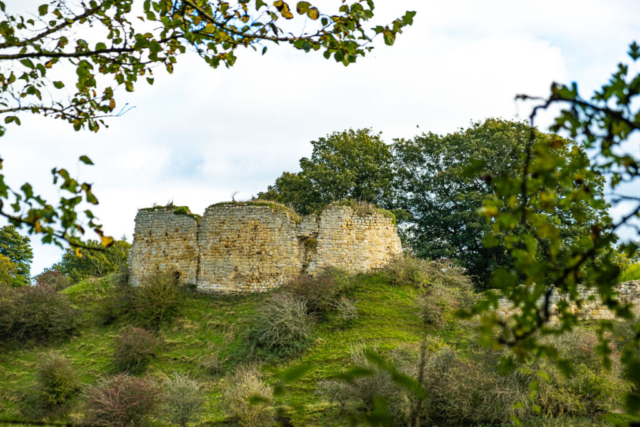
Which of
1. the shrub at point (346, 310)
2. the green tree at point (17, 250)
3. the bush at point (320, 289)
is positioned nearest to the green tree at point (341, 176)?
the bush at point (320, 289)

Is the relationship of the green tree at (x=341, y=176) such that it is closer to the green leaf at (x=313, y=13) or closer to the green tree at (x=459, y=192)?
the green tree at (x=459, y=192)

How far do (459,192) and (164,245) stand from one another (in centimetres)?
1176

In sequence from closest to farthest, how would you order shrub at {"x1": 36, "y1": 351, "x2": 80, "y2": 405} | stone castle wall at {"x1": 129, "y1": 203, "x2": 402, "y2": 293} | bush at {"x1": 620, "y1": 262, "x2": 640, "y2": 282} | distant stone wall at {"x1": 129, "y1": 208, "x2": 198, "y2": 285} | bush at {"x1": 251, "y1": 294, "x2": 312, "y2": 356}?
1. shrub at {"x1": 36, "y1": 351, "x2": 80, "y2": 405}
2. bush at {"x1": 251, "y1": 294, "x2": 312, "y2": 356}
3. stone castle wall at {"x1": 129, "y1": 203, "x2": 402, "y2": 293}
4. distant stone wall at {"x1": 129, "y1": 208, "x2": 198, "y2": 285}
5. bush at {"x1": 620, "y1": 262, "x2": 640, "y2": 282}

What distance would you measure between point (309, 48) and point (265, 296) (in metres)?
11.3

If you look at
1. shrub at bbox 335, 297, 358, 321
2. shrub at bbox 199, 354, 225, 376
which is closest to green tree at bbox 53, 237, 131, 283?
shrub at bbox 199, 354, 225, 376

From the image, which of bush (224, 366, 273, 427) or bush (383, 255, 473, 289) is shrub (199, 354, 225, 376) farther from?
bush (383, 255, 473, 289)

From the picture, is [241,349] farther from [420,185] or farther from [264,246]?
[420,185]

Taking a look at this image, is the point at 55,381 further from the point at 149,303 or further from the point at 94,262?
the point at 94,262

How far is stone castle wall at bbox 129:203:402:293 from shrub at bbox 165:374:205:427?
641 cm

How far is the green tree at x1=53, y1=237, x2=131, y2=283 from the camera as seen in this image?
85.6ft

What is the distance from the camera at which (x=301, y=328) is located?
11211mm

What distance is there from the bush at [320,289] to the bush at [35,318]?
6.51m

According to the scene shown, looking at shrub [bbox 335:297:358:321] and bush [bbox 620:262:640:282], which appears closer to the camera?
shrub [bbox 335:297:358:321]

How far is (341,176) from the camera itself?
21.0m
